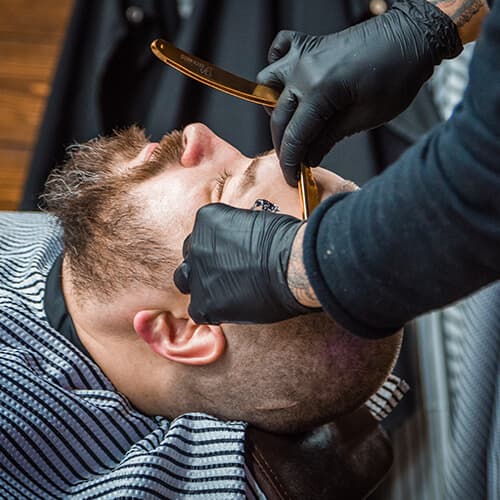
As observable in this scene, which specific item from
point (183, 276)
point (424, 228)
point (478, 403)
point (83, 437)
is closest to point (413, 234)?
point (424, 228)

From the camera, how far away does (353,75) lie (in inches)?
40.5

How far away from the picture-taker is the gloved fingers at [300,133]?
1.03m

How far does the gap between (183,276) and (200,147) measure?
269mm

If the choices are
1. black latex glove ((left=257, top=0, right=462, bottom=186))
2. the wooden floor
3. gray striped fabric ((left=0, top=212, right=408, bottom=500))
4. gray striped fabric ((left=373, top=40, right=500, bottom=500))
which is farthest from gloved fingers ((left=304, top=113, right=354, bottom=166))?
the wooden floor

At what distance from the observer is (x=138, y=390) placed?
113 cm

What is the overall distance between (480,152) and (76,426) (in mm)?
660

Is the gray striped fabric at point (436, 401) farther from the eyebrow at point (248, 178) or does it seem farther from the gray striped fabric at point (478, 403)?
the eyebrow at point (248, 178)

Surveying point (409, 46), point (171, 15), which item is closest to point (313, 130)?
point (409, 46)

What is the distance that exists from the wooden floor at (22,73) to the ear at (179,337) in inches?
38.1

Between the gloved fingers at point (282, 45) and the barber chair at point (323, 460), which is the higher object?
the gloved fingers at point (282, 45)

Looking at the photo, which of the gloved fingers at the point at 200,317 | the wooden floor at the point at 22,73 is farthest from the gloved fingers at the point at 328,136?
the wooden floor at the point at 22,73

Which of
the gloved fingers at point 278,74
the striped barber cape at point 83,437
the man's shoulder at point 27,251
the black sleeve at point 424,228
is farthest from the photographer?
the man's shoulder at point 27,251

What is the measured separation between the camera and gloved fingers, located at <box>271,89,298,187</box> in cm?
106

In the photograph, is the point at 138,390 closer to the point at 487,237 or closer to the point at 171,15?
the point at 487,237
